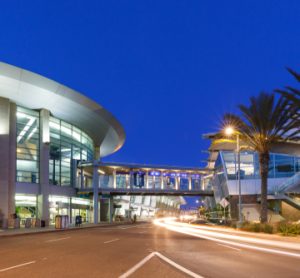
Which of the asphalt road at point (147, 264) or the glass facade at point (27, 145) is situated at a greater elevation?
the glass facade at point (27, 145)

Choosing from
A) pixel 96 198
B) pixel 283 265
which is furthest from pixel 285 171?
pixel 283 265

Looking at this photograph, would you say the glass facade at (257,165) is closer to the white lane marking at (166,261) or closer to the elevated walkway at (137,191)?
the elevated walkway at (137,191)

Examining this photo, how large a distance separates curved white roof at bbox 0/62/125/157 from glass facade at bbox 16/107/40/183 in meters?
1.22

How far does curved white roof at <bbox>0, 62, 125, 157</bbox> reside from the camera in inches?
1655

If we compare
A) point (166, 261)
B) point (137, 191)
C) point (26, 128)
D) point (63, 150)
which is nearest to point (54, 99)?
point (26, 128)

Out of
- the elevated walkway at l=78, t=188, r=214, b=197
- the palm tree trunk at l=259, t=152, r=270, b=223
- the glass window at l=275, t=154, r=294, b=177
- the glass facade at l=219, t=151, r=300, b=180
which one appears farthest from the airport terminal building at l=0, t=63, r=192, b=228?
the glass window at l=275, t=154, r=294, b=177

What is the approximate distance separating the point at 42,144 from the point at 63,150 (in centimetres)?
639

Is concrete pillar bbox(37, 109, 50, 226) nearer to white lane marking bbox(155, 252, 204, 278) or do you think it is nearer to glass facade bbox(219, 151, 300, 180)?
glass facade bbox(219, 151, 300, 180)

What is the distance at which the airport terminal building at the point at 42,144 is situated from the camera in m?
43.2

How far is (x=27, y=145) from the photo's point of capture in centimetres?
4712

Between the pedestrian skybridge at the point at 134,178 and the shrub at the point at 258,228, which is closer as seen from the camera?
the shrub at the point at 258,228

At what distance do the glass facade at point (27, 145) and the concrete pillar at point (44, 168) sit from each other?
1.61 feet

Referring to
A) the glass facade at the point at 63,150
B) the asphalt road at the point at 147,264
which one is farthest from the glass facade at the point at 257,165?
the asphalt road at the point at 147,264

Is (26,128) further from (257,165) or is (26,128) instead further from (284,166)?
(284,166)
